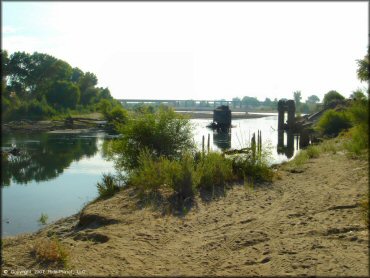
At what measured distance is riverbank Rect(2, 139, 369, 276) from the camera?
6660 mm

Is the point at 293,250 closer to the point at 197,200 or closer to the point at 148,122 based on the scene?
the point at 197,200

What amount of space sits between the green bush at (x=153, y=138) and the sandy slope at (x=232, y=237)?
4.98 metres

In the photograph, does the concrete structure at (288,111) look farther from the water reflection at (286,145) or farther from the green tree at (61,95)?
the green tree at (61,95)

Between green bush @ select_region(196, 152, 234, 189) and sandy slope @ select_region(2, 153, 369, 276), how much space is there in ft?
3.49

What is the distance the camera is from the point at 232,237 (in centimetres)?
836

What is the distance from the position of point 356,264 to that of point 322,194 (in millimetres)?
5481

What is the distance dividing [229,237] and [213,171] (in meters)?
5.67

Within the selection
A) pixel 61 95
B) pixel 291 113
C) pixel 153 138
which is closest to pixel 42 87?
pixel 61 95

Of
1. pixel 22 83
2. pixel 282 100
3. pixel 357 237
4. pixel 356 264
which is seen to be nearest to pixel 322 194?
pixel 357 237

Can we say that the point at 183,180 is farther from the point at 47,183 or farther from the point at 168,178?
the point at 47,183

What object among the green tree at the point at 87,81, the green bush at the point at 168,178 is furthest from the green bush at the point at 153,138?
the green tree at the point at 87,81

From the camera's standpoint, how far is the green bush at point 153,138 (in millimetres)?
17734

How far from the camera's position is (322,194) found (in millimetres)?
11234

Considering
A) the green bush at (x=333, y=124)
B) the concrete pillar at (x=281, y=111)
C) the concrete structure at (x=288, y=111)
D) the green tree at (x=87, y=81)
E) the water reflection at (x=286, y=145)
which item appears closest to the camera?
the water reflection at (x=286, y=145)
